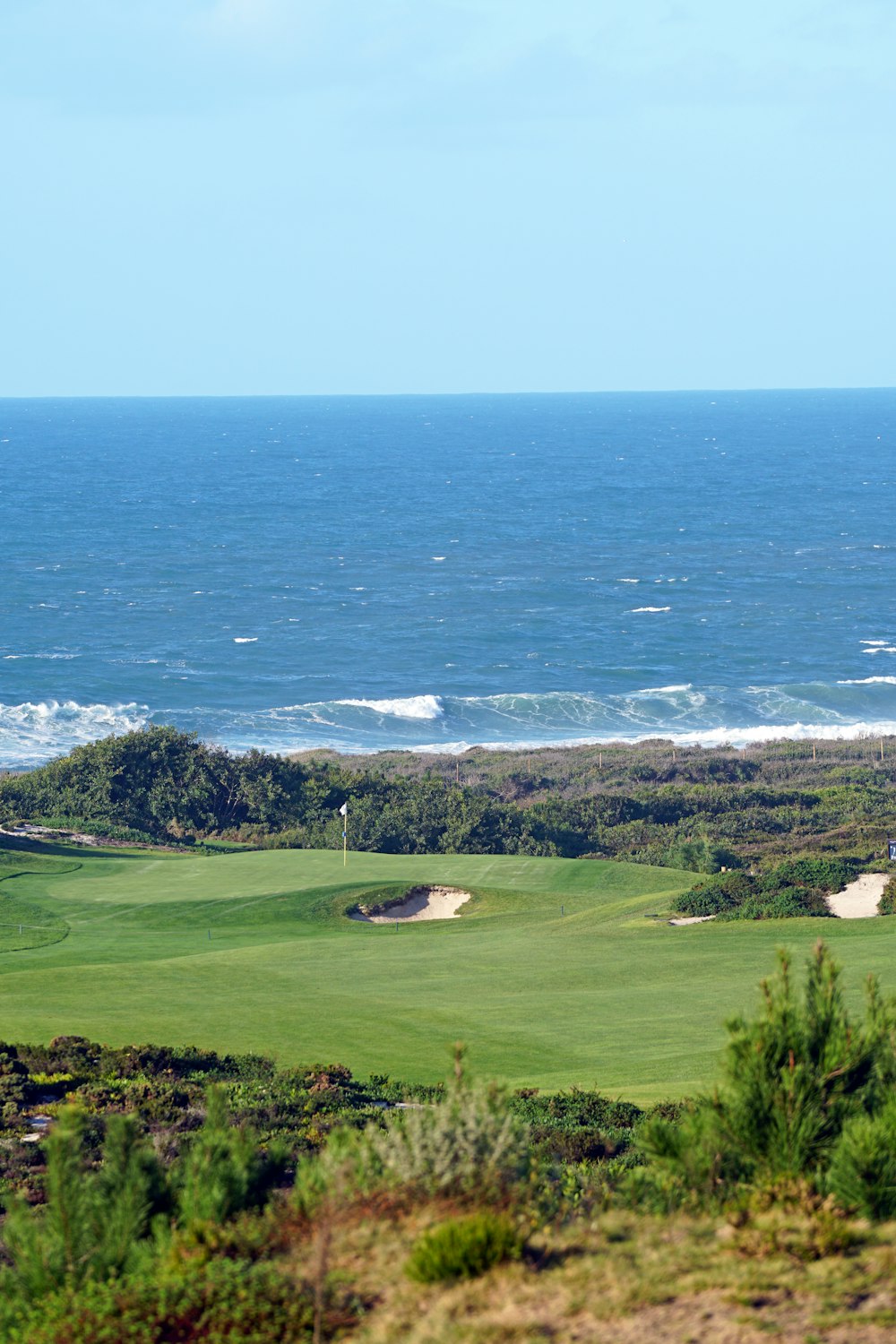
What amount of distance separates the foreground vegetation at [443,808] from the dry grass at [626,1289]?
24.7 metres

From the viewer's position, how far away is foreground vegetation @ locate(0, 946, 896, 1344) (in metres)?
7.64

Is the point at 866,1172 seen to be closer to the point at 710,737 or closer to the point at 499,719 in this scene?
the point at 710,737

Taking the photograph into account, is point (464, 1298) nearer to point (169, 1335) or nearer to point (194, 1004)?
point (169, 1335)

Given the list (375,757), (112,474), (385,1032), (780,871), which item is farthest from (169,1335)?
(112,474)

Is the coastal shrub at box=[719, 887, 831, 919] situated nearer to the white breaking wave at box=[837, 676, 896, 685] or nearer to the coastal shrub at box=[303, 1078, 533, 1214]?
the coastal shrub at box=[303, 1078, 533, 1214]

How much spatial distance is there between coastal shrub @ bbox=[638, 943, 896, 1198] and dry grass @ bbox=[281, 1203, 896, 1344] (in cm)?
53

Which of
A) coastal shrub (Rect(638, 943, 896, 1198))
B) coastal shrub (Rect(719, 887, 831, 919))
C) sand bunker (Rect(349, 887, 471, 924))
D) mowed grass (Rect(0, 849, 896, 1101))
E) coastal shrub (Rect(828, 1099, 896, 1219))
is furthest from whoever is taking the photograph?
sand bunker (Rect(349, 887, 471, 924))

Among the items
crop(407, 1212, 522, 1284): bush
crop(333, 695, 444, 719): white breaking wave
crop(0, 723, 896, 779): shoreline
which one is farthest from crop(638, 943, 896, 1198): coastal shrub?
crop(333, 695, 444, 719): white breaking wave

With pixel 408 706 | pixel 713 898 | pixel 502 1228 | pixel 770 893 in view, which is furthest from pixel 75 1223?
Answer: pixel 408 706

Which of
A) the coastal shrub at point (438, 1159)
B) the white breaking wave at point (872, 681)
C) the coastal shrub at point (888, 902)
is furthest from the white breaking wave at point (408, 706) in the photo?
the coastal shrub at point (438, 1159)

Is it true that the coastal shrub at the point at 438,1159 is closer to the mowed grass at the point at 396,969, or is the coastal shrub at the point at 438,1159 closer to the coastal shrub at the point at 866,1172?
the coastal shrub at the point at 866,1172

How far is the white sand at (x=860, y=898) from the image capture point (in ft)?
80.3

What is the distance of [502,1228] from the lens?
26.9ft

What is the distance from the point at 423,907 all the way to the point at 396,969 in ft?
22.9
